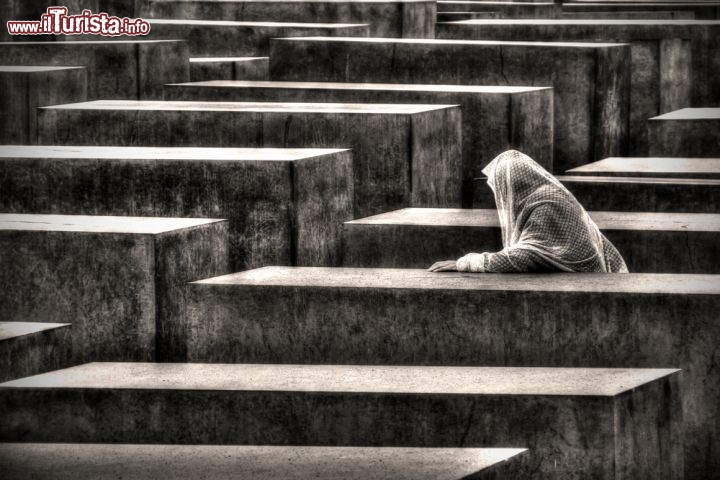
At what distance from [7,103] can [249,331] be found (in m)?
4.42

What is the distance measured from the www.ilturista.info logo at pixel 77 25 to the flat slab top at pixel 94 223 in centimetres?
614

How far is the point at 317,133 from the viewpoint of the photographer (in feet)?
28.5

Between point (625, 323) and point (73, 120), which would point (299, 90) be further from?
point (625, 323)

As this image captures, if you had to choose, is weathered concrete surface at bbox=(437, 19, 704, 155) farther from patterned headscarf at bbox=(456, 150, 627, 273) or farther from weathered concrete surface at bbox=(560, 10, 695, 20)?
patterned headscarf at bbox=(456, 150, 627, 273)

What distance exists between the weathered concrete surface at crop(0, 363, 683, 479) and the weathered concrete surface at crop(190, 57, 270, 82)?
6.65 meters

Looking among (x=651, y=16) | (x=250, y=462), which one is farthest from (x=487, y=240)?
(x=651, y=16)

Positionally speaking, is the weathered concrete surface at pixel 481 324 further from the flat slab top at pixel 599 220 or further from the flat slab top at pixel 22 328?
the flat slab top at pixel 599 220

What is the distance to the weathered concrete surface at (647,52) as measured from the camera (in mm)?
12516

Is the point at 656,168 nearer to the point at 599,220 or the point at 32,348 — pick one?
the point at 599,220

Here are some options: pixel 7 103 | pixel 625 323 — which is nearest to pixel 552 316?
pixel 625 323

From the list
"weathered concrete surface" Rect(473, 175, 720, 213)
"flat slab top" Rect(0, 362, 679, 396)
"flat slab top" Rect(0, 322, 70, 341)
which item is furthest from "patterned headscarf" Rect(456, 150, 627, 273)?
"flat slab top" Rect(0, 322, 70, 341)

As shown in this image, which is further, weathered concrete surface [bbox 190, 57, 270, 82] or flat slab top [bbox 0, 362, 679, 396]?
weathered concrete surface [bbox 190, 57, 270, 82]

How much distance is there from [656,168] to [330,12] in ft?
22.0

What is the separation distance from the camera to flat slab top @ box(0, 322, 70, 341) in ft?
19.7
